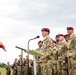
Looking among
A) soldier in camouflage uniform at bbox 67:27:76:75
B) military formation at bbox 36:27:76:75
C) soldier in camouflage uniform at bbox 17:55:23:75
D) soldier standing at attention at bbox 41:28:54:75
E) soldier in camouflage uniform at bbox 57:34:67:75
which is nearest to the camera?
soldier in camouflage uniform at bbox 67:27:76:75

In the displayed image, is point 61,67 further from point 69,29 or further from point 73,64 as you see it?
point 69,29

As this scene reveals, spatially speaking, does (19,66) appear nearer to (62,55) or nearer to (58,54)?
(58,54)

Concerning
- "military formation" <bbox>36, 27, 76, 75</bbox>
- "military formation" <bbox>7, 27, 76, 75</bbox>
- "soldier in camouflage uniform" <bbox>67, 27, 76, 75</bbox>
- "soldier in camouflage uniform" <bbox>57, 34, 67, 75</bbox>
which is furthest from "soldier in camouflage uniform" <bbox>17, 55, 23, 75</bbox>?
"soldier in camouflage uniform" <bbox>67, 27, 76, 75</bbox>

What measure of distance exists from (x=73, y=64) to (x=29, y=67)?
9696 millimetres

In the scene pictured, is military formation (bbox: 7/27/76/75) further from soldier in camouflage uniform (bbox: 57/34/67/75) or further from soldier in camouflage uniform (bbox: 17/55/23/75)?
soldier in camouflage uniform (bbox: 17/55/23/75)

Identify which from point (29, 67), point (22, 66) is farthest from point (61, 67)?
point (22, 66)

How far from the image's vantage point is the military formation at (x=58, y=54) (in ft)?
36.6

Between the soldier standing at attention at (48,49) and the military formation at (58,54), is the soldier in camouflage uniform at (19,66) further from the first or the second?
the soldier standing at attention at (48,49)

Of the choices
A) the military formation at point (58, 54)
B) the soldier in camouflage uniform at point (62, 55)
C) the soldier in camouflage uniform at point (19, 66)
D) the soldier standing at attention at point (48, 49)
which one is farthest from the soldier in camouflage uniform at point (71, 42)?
the soldier in camouflage uniform at point (19, 66)

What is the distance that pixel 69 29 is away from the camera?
434 inches

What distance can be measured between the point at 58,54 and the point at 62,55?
0.72 feet

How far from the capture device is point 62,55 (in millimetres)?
11625

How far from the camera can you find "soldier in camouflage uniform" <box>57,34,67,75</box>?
11461 mm

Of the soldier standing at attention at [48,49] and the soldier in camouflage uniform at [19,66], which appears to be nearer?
the soldier standing at attention at [48,49]
